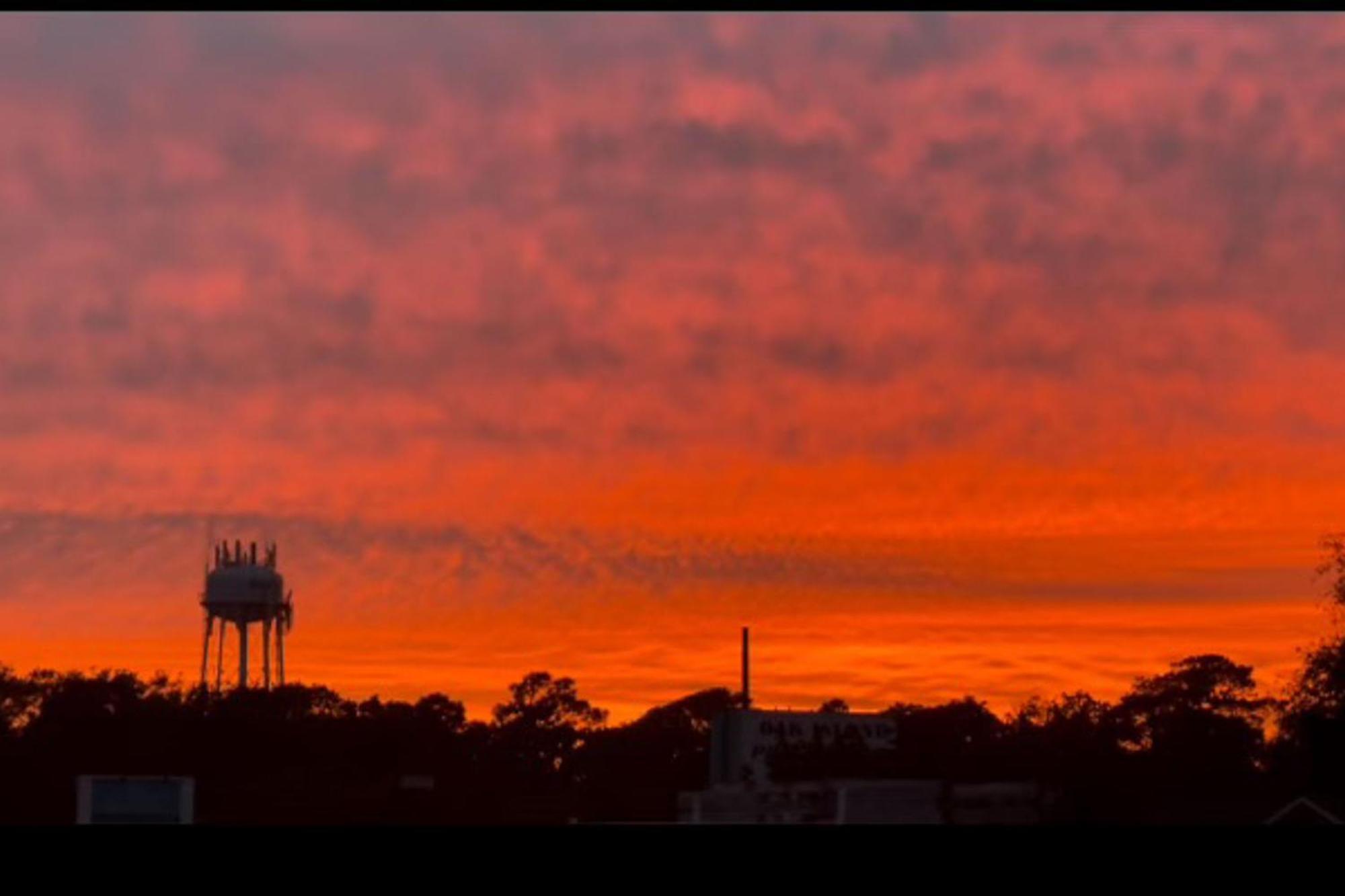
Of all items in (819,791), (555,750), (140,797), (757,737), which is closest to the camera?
(140,797)

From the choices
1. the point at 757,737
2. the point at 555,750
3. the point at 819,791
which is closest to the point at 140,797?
the point at 819,791

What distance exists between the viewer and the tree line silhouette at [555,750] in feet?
211

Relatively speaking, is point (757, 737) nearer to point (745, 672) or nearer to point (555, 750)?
point (745, 672)

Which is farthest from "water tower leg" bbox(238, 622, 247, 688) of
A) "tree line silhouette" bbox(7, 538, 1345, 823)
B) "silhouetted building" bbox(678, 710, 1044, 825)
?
"silhouetted building" bbox(678, 710, 1044, 825)

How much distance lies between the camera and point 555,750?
83750mm

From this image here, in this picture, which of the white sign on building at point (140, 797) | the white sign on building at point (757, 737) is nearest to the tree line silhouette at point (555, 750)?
the white sign on building at point (757, 737)

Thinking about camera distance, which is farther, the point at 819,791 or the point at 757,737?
the point at 757,737

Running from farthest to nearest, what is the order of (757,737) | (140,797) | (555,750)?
(555,750), (757,737), (140,797)

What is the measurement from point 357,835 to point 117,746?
86458 millimetres

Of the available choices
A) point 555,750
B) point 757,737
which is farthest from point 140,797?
point 555,750

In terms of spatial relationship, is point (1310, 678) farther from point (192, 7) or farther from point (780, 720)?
point (192, 7)

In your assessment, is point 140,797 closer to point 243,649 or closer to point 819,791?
point 819,791

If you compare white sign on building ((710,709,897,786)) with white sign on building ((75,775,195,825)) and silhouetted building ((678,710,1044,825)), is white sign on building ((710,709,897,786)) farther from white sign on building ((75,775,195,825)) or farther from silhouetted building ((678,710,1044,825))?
white sign on building ((75,775,195,825))

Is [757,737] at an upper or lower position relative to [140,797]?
upper
